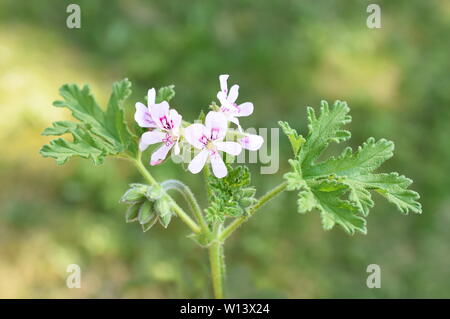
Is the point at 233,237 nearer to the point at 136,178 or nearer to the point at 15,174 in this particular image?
the point at 136,178

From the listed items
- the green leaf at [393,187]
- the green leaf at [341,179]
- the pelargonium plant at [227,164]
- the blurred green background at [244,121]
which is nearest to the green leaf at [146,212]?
the pelargonium plant at [227,164]

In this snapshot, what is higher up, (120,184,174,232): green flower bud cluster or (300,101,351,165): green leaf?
(300,101,351,165): green leaf

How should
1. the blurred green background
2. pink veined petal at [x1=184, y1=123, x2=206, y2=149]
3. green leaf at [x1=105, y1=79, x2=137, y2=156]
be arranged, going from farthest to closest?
the blurred green background < green leaf at [x1=105, y1=79, x2=137, y2=156] < pink veined petal at [x1=184, y1=123, x2=206, y2=149]

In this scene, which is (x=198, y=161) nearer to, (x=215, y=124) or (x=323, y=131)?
(x=215, y=124)

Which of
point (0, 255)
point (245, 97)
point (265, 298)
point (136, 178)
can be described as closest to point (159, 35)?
point (245, 97)

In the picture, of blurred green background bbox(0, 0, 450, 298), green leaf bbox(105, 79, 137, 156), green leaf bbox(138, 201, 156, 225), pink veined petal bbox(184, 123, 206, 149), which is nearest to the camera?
pink veined petal bbox(184, 123, 206, 149)

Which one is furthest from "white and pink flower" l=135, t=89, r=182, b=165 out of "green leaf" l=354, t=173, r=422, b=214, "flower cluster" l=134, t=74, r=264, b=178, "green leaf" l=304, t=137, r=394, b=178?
"green leaf" l=354, t=173, r=422, b=214

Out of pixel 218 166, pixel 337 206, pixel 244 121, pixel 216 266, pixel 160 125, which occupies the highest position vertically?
pixel 244 121

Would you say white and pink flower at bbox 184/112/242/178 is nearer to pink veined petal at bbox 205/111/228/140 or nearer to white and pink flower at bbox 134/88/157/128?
pink veined petal at bbox 205/111/228/140

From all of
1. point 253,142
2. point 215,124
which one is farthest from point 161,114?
point 253,142
